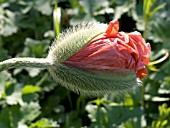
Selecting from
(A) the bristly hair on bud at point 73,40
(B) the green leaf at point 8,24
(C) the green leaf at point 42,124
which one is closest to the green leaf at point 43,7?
(B) the green leaf at point 8,24

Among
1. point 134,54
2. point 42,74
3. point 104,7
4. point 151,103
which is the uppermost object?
point 104,7

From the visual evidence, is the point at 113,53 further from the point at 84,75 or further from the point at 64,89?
the point at 64,89

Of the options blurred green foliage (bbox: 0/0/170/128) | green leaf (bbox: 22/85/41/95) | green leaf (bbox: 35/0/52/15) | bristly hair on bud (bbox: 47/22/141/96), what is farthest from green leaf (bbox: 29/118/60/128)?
green leaf (bbox: 35/0/52/15)

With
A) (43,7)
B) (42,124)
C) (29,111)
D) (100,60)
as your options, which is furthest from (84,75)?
(43,7)

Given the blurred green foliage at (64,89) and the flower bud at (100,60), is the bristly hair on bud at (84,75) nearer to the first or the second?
the flower bud at (100,60)

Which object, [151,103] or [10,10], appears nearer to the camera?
[151,103]

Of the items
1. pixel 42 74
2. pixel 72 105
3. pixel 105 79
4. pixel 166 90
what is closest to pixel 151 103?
pixel 166 90

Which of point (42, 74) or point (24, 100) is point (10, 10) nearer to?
point (42, 74)
